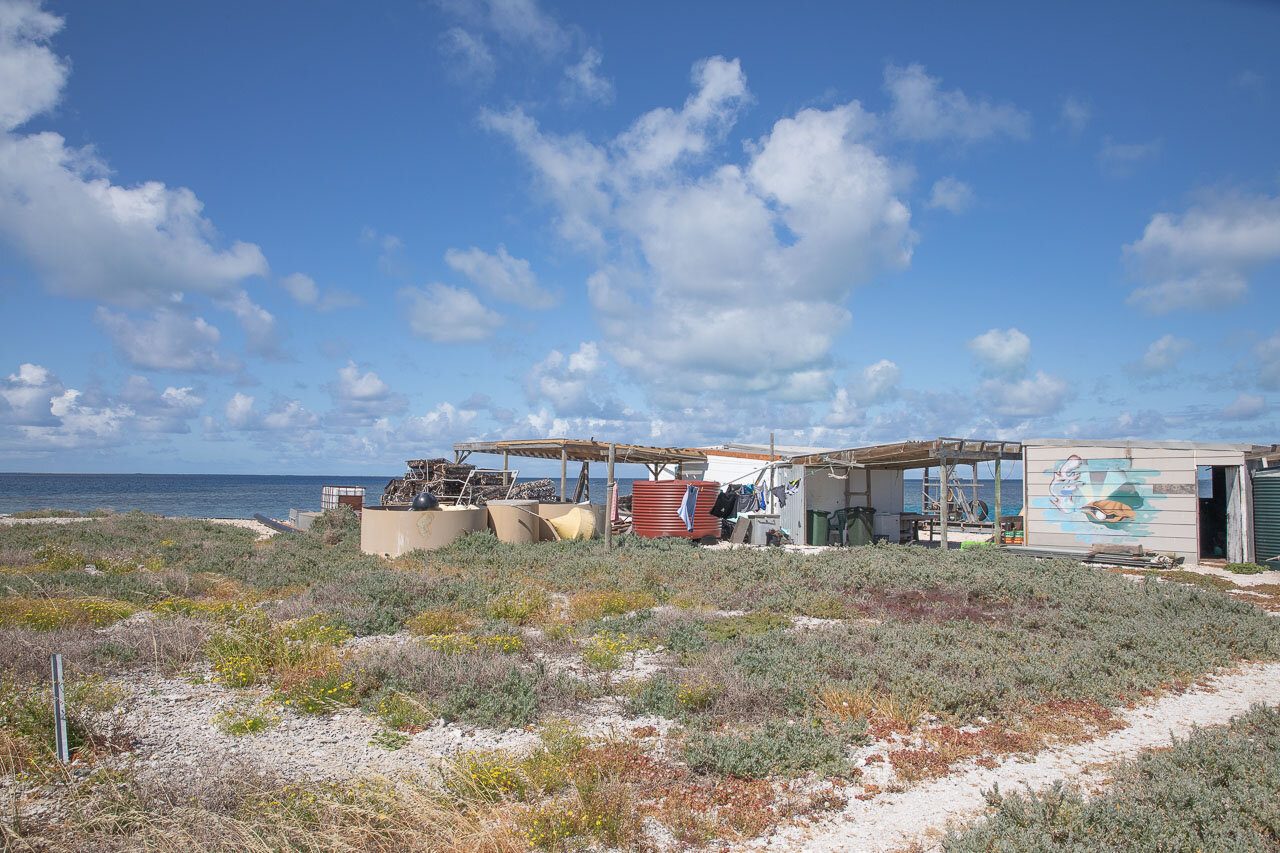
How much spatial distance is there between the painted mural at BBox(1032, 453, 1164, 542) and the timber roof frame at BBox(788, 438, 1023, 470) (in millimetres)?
1435

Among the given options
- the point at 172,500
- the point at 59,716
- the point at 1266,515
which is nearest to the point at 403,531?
the point at 59,716

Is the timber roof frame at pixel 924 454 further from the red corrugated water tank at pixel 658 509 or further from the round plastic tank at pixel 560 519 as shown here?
the round plastic tank at pixel 560 519

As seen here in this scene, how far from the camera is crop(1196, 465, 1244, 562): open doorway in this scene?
16.8 metres

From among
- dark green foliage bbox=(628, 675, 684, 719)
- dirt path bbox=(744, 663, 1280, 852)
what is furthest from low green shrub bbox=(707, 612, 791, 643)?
dirt path bbox=(744, 663, 1280, 852)

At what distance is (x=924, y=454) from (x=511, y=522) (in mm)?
11768

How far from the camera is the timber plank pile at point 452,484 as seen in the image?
1102 inches

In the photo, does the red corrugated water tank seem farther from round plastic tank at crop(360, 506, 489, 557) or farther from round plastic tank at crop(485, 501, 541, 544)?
round plastic tank at crop(360, 506, 489, 557)

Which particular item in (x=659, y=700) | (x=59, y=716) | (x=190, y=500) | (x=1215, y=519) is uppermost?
(x=1215, y=519)

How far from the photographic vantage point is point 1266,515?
659 inches

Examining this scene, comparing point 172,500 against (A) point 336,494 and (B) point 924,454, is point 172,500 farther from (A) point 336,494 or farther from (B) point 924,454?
(B) point 924,454

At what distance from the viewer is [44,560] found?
573 inches

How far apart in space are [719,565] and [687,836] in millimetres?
10337

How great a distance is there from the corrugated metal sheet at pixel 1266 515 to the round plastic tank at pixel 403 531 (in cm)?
1971

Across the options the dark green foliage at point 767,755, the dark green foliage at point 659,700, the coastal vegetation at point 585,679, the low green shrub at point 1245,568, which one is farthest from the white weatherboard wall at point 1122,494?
the dark green foliage at point 767,755
